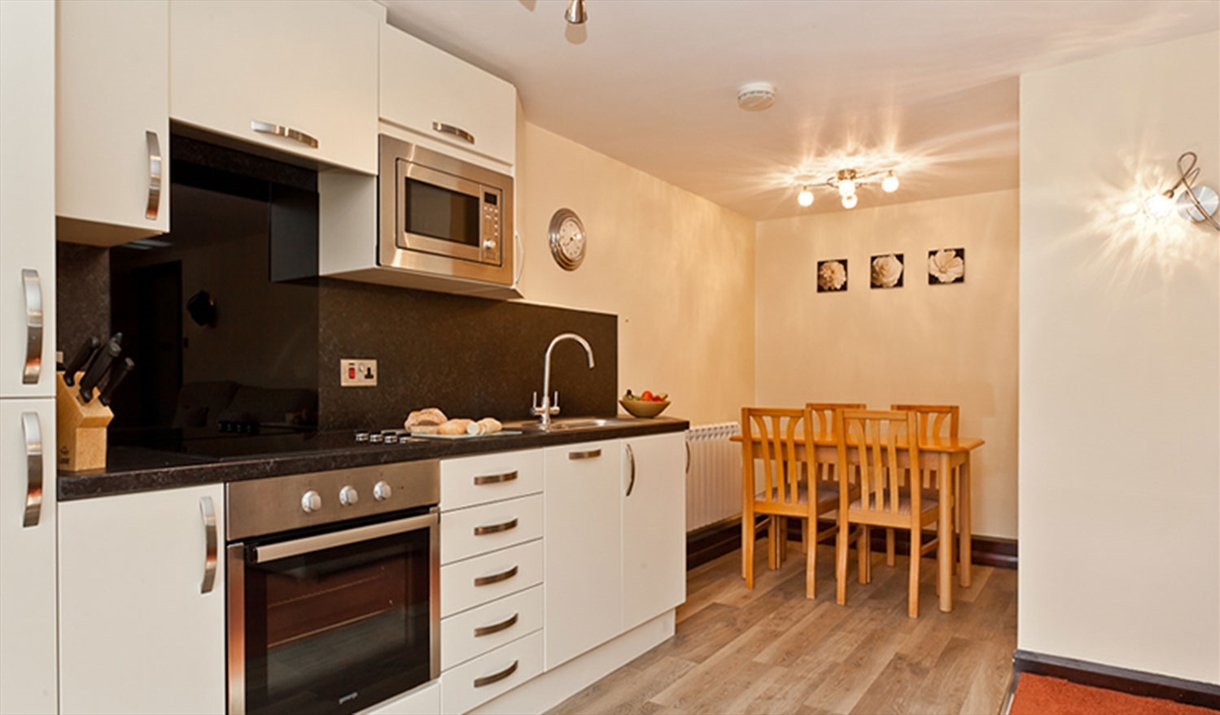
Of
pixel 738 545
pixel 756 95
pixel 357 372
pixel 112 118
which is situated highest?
pixel 756 95

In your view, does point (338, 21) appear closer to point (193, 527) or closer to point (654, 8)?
point (654, 8)

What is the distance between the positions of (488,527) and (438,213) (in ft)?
3.51

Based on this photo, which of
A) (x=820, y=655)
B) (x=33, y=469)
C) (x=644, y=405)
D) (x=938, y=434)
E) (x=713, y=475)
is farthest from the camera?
(x=713, y=475)

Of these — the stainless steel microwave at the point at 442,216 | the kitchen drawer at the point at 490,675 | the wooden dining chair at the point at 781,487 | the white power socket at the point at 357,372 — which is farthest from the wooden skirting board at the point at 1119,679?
the white power socket at the point at 357,372

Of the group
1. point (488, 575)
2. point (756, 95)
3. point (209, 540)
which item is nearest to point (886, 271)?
point (756, 95)

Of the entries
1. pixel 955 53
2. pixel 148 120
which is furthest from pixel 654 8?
pixel 148 120

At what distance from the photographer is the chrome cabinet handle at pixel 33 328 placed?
136 cm

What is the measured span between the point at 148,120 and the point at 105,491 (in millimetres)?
867

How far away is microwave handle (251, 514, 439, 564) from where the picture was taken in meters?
1.70

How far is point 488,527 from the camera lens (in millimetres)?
2303

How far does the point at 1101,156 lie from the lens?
Answer: 2727mm

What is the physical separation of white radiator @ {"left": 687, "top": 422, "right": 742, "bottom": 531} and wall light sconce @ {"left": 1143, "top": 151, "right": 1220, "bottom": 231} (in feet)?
8.33

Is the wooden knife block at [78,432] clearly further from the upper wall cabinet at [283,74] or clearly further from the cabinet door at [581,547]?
the cabinet door at [581,547]

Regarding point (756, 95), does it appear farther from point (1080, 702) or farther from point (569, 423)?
point (1080, 702)
